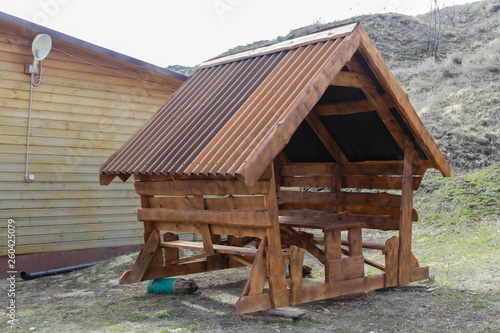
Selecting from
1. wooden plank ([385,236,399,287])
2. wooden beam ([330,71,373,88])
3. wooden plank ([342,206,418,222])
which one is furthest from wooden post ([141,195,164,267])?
wooden beam ([330,71,373,88])

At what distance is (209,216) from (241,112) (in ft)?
4.82

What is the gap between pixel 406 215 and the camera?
8.07 m

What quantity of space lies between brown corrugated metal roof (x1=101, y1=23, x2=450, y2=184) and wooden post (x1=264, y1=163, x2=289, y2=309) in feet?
1.86

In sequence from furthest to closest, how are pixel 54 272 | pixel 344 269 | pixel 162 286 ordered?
pixel 54 272 → pixel 162 286 → pixel 344 269

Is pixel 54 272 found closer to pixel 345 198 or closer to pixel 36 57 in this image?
pixel 36 57

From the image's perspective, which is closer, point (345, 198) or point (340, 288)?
point (340, 288)

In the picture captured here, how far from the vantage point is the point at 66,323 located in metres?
6.68

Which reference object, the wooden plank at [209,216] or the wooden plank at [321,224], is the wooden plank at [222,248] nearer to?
the wooden plank at [209,216]

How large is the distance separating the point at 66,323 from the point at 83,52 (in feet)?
20.5

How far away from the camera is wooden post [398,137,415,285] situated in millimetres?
7988

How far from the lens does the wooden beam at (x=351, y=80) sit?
274 inches

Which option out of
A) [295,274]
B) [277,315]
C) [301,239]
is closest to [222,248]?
[295,274]

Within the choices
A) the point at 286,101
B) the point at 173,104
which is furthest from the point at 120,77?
the point at 286,101

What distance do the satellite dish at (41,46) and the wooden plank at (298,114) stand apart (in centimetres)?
580
